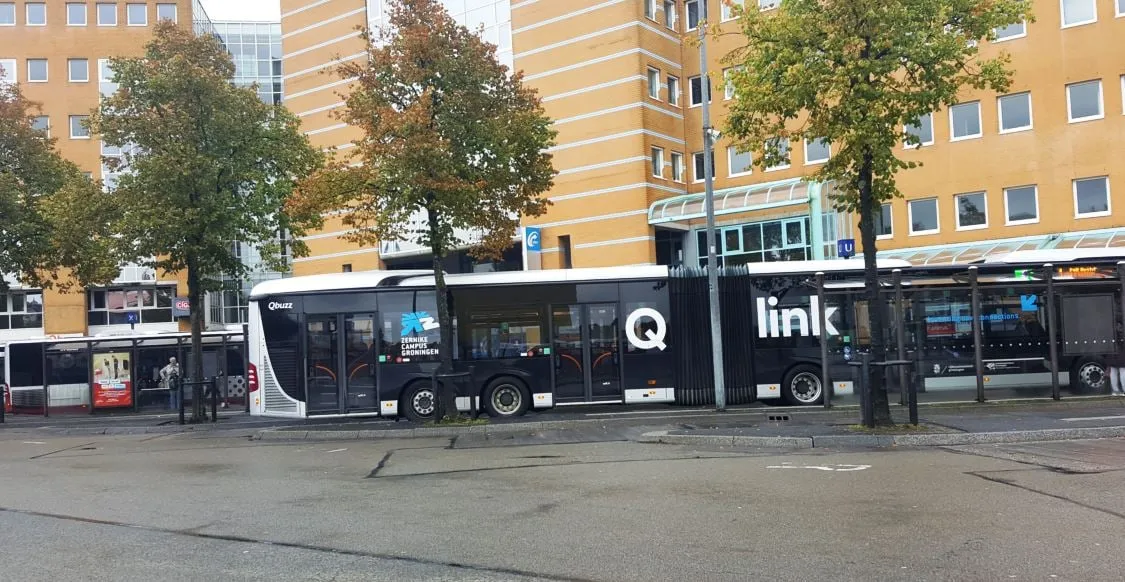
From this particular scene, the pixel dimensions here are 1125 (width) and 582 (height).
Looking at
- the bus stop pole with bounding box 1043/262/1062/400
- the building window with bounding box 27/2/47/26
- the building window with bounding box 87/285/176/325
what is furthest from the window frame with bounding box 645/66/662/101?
the building window with bounding box 27/2/47/26

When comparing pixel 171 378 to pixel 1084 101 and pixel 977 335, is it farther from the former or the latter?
pixel 1084 101

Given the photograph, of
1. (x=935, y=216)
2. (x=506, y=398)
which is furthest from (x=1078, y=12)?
(x=506, y=398)

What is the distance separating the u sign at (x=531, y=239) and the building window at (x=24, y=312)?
30.2m

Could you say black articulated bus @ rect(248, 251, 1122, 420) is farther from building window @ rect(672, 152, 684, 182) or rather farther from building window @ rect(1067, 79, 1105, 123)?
building window @ rect(672, 152, 684, 182)

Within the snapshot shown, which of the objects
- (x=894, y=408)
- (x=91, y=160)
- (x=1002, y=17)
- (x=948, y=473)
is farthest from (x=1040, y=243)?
(x=91, y=160)

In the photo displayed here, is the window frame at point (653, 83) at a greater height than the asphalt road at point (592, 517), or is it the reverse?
the window frame at point (653, 83)

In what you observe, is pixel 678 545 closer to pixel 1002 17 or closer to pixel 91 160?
pixel 1002 17

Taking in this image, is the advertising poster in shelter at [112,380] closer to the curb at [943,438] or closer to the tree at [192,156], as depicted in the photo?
the tree at [192,156]

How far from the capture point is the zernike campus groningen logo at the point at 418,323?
1808cm

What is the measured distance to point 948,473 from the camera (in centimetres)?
949

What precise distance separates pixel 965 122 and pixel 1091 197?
219 inches

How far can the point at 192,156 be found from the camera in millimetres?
19594

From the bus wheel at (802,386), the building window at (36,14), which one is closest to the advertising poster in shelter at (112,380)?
the bus wheel at (802,386)

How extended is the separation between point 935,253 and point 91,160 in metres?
47.2
